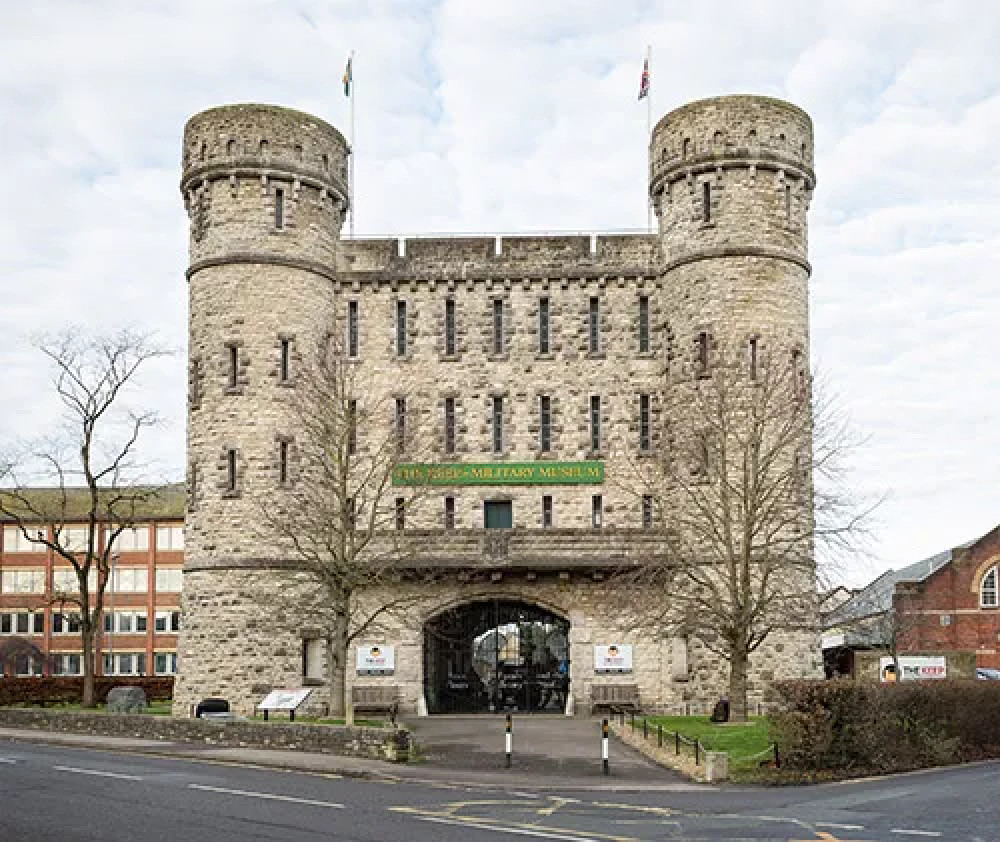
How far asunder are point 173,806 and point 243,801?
1068mm

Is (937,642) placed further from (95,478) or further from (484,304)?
(95,478)

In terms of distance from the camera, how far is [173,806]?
1820 centimetres

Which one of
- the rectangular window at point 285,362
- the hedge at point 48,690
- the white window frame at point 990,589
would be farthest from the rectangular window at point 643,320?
the white window frame at point 990,589

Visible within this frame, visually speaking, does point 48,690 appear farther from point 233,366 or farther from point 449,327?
point 449,327

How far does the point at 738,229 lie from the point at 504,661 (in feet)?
47.4

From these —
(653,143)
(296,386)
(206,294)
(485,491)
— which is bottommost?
(485,491)

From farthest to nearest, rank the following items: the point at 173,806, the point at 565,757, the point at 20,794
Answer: the point at 565,757
the point at 20,794
the point at 173,806

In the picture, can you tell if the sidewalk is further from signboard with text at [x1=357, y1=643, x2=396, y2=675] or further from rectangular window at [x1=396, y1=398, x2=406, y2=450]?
rectangular window at [x1=396, y1=398, x2=406, y2=450]

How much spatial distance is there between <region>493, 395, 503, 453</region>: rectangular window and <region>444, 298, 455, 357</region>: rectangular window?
77.8 inches

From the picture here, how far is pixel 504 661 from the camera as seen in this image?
40844 millimetres

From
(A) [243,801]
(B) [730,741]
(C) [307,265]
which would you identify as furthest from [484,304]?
(A) [243,801]

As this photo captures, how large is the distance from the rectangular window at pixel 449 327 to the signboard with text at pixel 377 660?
8992 millimetres

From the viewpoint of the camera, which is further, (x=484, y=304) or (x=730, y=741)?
(x=484, y=304)

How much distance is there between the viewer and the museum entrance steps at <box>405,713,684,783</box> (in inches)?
973
